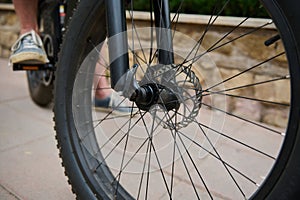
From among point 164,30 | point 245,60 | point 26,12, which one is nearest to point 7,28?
point 26,12

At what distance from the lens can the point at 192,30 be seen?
2.07m

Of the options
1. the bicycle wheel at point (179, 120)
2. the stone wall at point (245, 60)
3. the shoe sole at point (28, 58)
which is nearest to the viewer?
the bicycle wheel at point (179, 120)

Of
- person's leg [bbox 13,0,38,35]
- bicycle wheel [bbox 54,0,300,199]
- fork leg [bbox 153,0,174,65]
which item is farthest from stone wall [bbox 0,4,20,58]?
fork leg [bbox 153,0,174,65]

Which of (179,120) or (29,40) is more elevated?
(29,40)

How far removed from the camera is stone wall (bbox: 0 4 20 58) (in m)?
3.15

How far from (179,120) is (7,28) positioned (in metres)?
2.71

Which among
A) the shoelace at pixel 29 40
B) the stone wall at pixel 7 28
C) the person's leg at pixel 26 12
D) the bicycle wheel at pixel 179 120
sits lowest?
the bicycle wheel at pixel 179 120

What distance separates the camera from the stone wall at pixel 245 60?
1.85 metres

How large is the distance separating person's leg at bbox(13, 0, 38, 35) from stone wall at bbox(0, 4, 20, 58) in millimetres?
1516

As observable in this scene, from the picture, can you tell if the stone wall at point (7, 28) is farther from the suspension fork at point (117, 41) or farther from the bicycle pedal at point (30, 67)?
the suspension fork at point (117, 41)

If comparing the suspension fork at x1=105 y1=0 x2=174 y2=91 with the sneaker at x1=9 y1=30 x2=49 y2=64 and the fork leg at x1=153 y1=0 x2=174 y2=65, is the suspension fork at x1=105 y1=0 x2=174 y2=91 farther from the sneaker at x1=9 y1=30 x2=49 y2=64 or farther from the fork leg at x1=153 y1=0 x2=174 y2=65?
the sneaker at x1=9 y1=30 x2=49 y2=64

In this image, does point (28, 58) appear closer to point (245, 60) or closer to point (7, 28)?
point (245, 60)

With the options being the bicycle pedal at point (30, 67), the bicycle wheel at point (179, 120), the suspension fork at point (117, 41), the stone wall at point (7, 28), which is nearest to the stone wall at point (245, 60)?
the bicycle wheel at point (179, 120)

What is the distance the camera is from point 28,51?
1.64 metres
